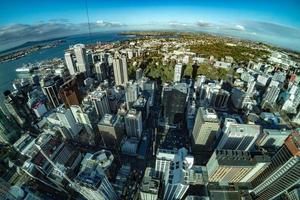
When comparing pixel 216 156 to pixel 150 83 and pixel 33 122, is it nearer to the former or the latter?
pixel 150 83

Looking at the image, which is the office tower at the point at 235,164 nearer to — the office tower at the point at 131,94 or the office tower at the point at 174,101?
the office tower at the point at 174,101

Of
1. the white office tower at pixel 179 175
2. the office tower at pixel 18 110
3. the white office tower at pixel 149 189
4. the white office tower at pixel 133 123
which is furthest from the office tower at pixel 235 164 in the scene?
the office tower at pixel 18 110

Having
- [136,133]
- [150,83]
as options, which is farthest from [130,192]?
[150,83]

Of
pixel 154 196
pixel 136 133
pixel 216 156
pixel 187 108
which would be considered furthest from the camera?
pixel 187 108

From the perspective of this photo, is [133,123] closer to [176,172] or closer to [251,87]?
[176,172]

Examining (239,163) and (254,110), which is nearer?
(239,163)

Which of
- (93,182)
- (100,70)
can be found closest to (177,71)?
(100,70)
